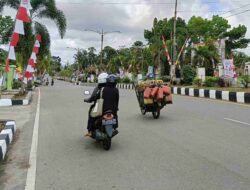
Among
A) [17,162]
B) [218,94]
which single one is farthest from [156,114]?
[218,94]

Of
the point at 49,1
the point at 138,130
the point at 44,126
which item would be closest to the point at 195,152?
the point at 138,130

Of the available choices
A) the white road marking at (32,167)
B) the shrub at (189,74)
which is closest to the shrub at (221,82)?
the shrub at (189,74)

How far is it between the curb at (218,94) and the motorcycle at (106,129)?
43.3 feet

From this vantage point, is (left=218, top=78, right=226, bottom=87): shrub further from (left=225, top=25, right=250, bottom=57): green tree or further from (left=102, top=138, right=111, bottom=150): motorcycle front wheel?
(left=225, top=25, right=250, bottom=57): green tree

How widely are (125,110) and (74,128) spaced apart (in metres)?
4.89

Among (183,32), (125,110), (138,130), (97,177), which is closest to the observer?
(97,177)

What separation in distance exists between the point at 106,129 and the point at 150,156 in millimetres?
1189

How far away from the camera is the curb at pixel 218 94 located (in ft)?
67.9

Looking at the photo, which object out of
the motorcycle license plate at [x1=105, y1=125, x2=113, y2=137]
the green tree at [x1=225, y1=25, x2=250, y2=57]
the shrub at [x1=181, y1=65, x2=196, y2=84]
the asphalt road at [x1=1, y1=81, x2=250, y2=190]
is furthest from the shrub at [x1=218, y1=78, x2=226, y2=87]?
the green tree at [x1=225, y1=25, x2=250, y2=57]

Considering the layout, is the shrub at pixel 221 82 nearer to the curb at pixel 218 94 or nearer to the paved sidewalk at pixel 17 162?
the curb at pixel 218 94

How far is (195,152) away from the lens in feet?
25.9

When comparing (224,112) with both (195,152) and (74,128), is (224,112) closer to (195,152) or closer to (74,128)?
(74,128)

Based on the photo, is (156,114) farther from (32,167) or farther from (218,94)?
(218,94)

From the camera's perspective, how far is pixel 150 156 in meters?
7.61
